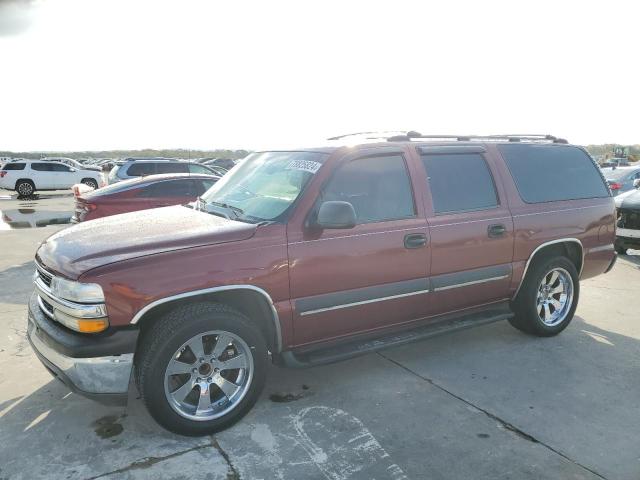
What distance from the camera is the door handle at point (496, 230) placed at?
4383 mm

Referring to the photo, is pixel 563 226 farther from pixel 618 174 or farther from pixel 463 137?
pixel 618 174

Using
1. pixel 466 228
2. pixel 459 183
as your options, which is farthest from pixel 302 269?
pixel 459 183

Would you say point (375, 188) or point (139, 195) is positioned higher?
point (375, 188)

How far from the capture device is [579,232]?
5.04 meters

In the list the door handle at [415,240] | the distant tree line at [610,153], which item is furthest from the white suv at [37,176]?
the distant tree line at [610,153]

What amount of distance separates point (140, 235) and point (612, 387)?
3796 mm

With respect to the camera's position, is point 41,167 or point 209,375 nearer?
point 209,375

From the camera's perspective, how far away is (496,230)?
14.5ft

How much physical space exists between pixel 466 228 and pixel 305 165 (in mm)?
1468

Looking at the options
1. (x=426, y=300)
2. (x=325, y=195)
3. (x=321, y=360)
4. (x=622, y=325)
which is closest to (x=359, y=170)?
(x=325, y=195)

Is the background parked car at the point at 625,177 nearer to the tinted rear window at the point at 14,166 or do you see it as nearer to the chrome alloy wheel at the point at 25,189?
the chrome alloy wheel at the point at 25,189

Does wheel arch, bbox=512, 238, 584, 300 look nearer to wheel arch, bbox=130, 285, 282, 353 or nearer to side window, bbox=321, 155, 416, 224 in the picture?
side window, bbox=321, 155, 416, 224

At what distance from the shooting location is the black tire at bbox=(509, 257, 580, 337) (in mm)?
4801

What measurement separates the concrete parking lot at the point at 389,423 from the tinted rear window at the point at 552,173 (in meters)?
1.48
